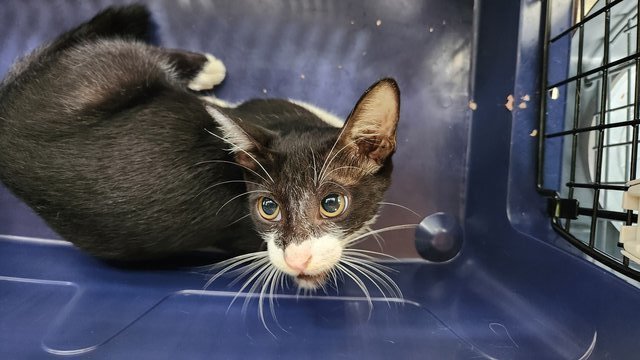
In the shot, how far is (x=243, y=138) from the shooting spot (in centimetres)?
123

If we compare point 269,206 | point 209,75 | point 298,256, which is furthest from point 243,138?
point 209,75

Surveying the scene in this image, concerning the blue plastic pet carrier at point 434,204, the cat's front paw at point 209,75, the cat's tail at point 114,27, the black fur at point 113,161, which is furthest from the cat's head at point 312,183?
the cat's tail at point 114,27

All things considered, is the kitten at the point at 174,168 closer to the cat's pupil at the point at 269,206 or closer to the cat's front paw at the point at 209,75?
the cat's pupil at the point at 269,206

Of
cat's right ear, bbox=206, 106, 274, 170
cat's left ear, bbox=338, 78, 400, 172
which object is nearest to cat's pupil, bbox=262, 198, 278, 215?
cat's right ear, bbox=206, 106, 274, 170

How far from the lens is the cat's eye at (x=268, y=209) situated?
4.29ft

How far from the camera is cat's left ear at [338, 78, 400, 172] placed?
1.10 m

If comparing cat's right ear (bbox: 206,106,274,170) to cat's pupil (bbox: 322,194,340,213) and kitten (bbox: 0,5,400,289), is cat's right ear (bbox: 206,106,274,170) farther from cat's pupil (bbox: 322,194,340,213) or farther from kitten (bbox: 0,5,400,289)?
cat's pupil (bbox: 322,194,340,213)

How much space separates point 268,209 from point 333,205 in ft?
0.61

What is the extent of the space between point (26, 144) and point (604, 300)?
64.7 inches

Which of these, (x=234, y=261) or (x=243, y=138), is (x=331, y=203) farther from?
(x=234, y=261)

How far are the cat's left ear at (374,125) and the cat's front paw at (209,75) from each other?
872 mm

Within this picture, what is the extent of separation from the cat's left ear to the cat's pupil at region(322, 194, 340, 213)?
127 mm

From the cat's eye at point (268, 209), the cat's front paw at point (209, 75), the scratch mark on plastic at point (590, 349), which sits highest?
the cat's front paw at point (209, 75)

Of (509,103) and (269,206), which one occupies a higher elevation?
(509,103)
